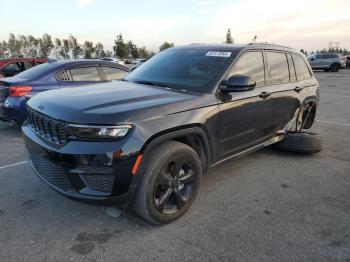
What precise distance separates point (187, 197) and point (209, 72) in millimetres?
1449

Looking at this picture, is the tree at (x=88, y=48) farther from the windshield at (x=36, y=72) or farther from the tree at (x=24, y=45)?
the windshield at (x=36, y=72)

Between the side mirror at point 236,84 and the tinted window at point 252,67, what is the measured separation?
22 cm

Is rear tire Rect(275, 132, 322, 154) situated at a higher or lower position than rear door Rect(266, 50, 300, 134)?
lower

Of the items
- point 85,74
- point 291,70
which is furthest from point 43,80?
point 291,70

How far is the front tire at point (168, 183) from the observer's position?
2.88 m

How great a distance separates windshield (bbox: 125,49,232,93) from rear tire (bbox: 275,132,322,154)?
203 centimetres

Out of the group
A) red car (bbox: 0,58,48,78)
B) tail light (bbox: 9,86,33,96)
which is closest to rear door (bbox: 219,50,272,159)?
tail light (bbox: 9,86,33,96)

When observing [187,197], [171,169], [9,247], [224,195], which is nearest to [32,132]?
[9,247]

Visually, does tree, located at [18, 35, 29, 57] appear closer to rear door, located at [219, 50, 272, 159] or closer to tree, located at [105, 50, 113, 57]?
tree, located at [105, 50, 113, 57]

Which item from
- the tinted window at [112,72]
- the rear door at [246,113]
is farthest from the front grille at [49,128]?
the tinted window at [112,72]

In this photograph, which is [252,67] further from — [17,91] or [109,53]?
[109,53]

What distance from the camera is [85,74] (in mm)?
7023

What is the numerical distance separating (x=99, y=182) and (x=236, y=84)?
1.78 m

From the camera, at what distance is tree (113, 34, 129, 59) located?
7169 cm
